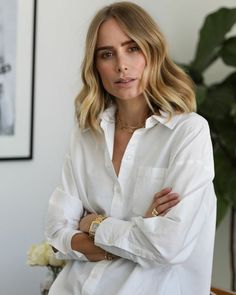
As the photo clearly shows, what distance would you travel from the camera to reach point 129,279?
3.84 feet

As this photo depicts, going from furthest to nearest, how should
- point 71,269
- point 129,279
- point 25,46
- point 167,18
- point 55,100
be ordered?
point 167,18 < point 55,100 < point 25,46 < point 71,269 < point 129,279

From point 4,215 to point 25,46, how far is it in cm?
81

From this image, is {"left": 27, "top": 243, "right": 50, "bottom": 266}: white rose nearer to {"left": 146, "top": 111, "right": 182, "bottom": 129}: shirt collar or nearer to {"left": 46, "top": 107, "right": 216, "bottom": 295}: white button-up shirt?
{"left": 46, "top": 107, "right": 216, "bottom": 295}: white button-up shirt

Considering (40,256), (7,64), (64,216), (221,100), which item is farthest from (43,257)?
(221,100)

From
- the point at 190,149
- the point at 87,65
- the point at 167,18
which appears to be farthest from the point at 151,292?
the point at 167,18

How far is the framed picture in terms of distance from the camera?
223 centimetres

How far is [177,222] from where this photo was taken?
1119 mm

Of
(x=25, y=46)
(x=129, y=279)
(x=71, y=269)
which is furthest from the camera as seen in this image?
(x=25, y=46)

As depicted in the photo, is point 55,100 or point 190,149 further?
point 55,100

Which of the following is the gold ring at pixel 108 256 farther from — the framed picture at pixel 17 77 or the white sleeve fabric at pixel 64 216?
the framed picture at pixel 17 77

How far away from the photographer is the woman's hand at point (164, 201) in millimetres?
1141

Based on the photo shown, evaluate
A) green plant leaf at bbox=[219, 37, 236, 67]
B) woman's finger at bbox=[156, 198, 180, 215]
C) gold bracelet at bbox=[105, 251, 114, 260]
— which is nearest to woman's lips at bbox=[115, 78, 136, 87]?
woman's finger at bbox=[156, 198, 180, 215]

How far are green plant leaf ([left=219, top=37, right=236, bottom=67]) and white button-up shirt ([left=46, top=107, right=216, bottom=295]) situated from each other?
4.63ft

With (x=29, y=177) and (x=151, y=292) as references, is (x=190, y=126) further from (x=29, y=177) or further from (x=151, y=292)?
(x=29, y=177)
